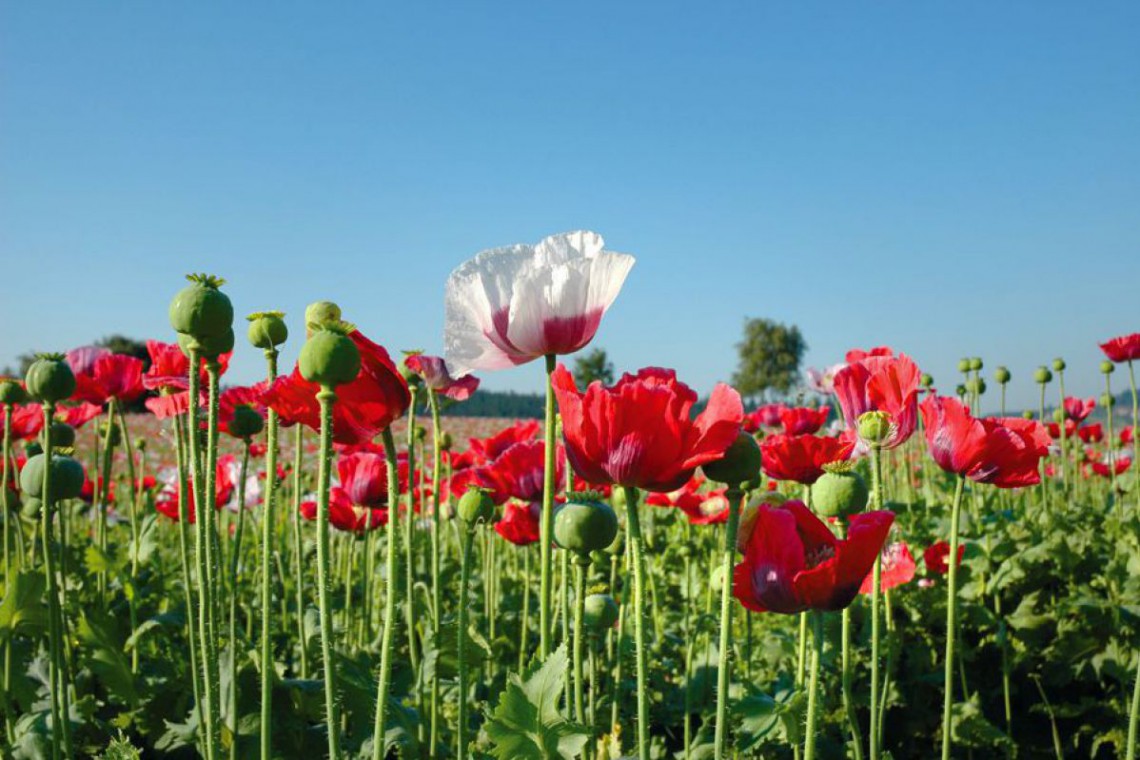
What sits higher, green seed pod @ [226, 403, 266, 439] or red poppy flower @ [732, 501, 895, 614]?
green seed pod @ [226, 403, 266, 439]

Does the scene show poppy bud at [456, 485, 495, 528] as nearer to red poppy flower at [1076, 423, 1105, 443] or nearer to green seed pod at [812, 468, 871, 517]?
green seed pod at [812, 468, 871, 517]

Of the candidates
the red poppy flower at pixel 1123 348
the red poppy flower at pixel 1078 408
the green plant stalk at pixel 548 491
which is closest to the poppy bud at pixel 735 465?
the green plant stalk at pixel 548 491

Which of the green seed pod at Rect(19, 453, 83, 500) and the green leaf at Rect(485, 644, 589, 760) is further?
the green seed pod at Rect(19, 453, 83, 500)

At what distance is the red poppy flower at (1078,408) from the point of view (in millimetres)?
5461

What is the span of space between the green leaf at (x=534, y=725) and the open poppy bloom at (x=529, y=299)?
17.7 inches

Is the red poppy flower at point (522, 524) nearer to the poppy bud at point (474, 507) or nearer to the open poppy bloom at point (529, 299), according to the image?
the poppy bud at point (474, 507)

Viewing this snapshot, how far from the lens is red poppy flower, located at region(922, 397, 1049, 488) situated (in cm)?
172

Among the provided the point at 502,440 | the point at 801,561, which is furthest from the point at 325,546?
the point at 502,440

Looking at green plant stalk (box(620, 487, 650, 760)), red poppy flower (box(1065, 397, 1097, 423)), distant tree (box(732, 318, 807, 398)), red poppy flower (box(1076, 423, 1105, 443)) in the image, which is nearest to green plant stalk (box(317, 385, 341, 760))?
green plant stalk (box(620, 487, 650, 760))

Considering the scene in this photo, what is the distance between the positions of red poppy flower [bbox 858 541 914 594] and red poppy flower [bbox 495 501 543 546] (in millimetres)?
884

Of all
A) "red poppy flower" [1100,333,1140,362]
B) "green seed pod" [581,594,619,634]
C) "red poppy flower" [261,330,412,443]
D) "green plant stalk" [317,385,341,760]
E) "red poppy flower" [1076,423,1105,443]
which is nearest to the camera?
"green plant stalk" [317,385,341,760]

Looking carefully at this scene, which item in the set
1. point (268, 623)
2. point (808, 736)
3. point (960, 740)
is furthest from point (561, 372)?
point (960, 740)

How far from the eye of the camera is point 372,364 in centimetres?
120

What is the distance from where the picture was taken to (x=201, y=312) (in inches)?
42.6
